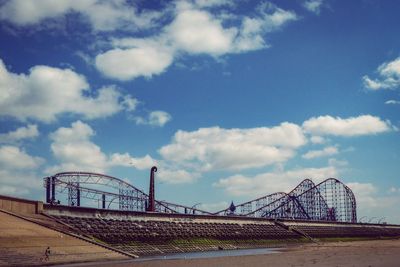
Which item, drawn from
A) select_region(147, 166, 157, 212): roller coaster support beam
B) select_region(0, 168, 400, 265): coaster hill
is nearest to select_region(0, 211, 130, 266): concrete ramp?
select_region(0, 168, 400, 265): coaster hill

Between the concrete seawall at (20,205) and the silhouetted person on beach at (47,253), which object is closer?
the silhouetted person on beach at (47,253)

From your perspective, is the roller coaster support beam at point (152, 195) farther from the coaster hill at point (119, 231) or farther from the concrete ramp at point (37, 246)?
the concrete ramp at point (37, 246)

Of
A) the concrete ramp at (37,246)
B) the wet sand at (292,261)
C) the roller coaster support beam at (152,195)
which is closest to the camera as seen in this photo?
the concrete ramp at (37,246)

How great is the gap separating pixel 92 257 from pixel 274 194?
104406mm

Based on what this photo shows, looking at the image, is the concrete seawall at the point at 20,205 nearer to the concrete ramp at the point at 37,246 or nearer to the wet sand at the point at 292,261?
the concrete ramp at the point at 37,246

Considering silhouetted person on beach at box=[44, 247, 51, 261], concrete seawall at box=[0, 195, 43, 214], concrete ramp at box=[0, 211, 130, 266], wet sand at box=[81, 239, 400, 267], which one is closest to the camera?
concrete ramp at box=[0, 211, 130, 266]

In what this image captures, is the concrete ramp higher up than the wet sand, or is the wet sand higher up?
the concrete ramp

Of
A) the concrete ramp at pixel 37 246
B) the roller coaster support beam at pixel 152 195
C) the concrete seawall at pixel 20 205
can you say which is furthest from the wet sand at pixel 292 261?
the roller coaster support beam at pixel 152 195

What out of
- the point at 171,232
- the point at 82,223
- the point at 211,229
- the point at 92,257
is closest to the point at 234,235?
the point at 211,229

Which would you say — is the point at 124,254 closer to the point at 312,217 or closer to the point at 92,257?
the point at 92,257

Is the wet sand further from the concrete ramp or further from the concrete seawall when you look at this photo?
the concrete seawall

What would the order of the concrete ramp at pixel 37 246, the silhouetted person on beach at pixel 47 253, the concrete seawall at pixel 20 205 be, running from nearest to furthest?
the concrete ramp at pixel 37 246
the silhouetted person on beach at pixel 47 253
the concrete seawall at pixel 20 205

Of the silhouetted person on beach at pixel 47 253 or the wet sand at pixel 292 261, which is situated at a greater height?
the silhouetted person on beach at pixel 47 253

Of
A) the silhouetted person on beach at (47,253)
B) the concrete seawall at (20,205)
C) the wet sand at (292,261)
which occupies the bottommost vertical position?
the wet sand at (292,261)
